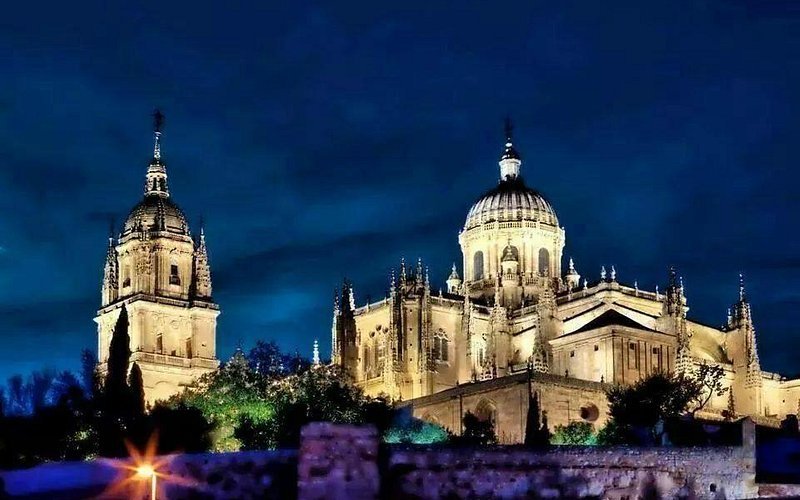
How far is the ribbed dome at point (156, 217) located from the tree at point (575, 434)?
35.6 meters

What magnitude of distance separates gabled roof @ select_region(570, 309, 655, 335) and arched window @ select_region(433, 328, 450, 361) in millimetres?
9221

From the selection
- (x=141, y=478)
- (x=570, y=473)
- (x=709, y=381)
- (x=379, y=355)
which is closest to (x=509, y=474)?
(x=570, y=473)

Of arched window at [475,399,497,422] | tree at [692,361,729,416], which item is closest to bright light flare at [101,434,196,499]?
arched window at [475,399,497,422]

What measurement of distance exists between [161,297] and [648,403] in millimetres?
39516

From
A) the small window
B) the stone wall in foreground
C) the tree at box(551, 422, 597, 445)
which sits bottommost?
the stone wall in foreground

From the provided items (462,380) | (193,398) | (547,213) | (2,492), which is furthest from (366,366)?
(2,492)

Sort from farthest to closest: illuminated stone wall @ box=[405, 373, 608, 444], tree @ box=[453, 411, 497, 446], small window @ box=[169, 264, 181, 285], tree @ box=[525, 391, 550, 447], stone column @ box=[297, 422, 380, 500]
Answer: small window @ box=[169, 264, 181, 285], illuminated stone wall @ box=[405, 373, 608, 444], tree @ box=[453, 411, 497, 446], tree @ box=[525, 391, 550, 447], stone column @ box=[297, 422, 380, 500]

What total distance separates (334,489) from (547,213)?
6318 cm

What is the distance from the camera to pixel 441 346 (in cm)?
9406

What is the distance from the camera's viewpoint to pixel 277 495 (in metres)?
43.3

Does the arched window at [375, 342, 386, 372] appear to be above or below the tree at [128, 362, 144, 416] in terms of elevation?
above

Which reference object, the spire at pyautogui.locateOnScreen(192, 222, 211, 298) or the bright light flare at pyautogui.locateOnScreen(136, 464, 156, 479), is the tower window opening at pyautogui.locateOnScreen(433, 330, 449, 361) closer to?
the spire at pyautogui.locateOnScreen(192, 222, 211, 298)

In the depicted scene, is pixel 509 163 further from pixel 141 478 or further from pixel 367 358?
pixel 141 478

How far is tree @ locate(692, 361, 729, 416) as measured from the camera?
8206cm
